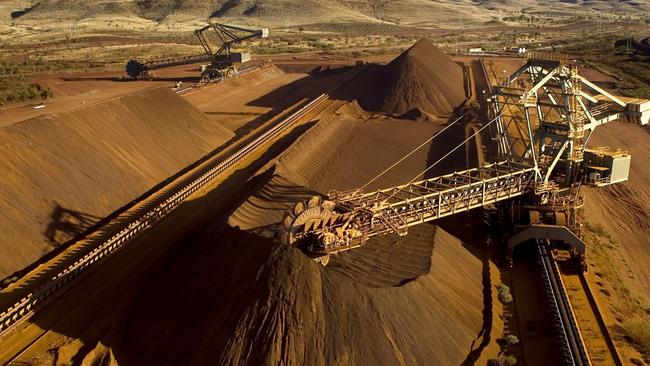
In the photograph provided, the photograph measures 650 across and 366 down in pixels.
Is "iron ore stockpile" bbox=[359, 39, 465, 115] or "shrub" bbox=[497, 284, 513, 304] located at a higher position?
"iron ore stockpile" bbox=[359, 39, 465, 115]

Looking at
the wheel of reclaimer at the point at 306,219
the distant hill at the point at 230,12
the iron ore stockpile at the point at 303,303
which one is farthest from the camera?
the distant hill at the point at 230,12

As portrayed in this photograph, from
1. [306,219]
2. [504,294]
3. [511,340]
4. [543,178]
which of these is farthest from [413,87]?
[511,340]

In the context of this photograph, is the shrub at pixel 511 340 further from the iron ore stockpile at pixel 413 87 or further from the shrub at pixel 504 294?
the iron ore stockpile at pixel 413 87

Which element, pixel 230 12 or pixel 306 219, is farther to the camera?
pixel 230 12

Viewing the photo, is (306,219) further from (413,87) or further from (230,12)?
(230,12)

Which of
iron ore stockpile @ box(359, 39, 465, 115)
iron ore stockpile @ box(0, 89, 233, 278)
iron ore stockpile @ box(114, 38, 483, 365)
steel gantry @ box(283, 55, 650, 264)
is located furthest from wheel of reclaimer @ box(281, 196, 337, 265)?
iron ore stockpile @ box(359, 39, 465, 115)

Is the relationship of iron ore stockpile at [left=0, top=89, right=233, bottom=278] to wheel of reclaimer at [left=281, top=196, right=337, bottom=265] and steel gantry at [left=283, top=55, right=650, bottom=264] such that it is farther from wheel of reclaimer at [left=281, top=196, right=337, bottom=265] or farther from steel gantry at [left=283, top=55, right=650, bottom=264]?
steel gantry at [left=283, top=55, right=650, bottom=264]


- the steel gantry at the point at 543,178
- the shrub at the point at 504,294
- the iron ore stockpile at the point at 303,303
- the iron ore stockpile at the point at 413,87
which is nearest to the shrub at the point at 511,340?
the iron ore stockpile at the point at 303,303

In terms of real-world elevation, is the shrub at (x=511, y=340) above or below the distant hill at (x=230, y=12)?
below
